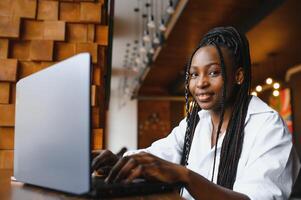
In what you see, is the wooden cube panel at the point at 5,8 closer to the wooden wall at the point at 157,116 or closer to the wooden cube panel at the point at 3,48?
the wooden cube panel at the point at 3,48

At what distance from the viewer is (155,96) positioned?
9844 mm

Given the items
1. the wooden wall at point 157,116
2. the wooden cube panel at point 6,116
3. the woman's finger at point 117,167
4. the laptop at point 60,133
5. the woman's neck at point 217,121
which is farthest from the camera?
the wooden wall at point 157,116

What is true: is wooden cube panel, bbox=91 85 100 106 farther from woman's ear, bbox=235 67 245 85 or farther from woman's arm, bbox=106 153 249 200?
woman's arm, bbox=106 153 249 200

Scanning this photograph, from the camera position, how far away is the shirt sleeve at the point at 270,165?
73 centimetres

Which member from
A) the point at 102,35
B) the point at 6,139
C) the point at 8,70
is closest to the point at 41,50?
the point at 8,70

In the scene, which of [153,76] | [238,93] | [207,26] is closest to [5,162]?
[238,93]

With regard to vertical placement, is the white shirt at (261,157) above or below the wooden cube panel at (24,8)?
below

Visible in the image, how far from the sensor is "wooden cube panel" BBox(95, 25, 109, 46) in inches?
53.5

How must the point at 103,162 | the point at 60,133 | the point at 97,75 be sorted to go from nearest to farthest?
the point at 60,133 → the point at 103,162 → the point at 97,75

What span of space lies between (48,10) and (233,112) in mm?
814

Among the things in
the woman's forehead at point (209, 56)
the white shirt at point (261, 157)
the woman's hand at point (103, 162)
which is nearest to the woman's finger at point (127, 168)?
the woman's hand at point (103, 162)

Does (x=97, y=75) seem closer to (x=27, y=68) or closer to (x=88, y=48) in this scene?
(x=88, y=48)

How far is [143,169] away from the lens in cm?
58

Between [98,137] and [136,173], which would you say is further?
[98,137]
